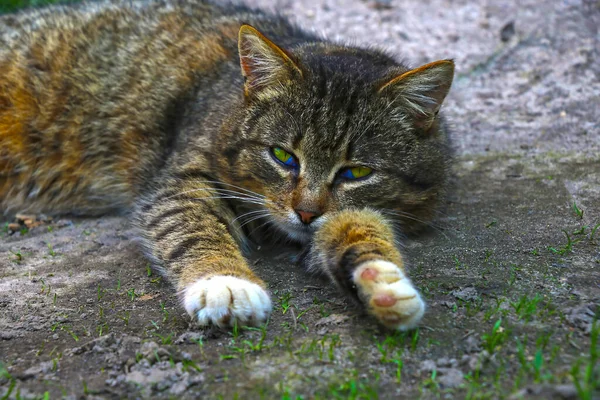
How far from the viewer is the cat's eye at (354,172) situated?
3.51 meters

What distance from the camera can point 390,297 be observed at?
8.94 feet

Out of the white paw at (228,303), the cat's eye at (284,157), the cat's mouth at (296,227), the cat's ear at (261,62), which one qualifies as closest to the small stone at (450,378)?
the white paw at (228,303)

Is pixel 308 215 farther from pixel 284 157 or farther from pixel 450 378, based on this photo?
pixel 450 378

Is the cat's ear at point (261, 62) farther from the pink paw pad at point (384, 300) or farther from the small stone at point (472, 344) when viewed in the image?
the small stone at point (472, 344)

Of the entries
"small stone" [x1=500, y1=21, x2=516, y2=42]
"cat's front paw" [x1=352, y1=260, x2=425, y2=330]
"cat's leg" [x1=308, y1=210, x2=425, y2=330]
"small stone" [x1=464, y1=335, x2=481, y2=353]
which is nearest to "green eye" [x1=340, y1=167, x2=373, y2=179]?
"cat's leg" [x1=308, y1=210, x2=425, y2=330]

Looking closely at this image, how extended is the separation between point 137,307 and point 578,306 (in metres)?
2.04

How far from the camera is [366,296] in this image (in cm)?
284

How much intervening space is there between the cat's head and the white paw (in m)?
0.57

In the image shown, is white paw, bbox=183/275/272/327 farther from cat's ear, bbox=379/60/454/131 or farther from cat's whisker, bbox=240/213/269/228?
cat's ear, bbox=379/60/454/131

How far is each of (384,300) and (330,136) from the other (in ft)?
3.51

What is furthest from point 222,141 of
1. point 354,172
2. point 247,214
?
point 354,172

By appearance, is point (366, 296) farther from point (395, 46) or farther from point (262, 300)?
point (395, 46)

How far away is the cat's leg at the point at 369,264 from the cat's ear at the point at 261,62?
0.85 metres

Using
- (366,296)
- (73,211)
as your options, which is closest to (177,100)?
(73,211)
